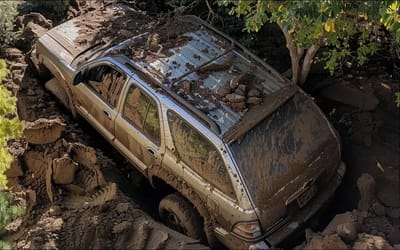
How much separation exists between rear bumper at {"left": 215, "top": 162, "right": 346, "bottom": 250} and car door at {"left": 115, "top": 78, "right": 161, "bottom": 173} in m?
1.20

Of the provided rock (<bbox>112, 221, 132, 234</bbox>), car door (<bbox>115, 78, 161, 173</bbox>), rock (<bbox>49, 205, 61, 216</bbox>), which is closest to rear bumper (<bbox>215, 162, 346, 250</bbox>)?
rock (<bbox>112, 221, 132, 234</bbox>)

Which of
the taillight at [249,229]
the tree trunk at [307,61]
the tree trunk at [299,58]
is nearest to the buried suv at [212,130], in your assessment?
the taillight at [249,229]

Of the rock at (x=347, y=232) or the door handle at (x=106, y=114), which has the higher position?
the rock at (x=347, y=232)

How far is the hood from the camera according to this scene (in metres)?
5.52

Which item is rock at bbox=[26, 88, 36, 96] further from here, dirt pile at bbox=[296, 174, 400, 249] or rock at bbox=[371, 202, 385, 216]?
rock at bbox=[371, 202, 385, 216]

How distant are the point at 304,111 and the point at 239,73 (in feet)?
2.83

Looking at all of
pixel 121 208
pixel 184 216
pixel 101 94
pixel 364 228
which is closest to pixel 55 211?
pixel 121 208

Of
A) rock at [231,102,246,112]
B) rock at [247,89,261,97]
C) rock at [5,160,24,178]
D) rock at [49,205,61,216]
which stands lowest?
rock at [5,160,24,178]

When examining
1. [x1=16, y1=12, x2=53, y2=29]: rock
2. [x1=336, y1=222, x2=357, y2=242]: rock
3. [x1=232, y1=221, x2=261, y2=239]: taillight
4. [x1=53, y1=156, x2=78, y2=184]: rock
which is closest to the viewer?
[x1=336, y1=222, x2=357, y2=242]: rock

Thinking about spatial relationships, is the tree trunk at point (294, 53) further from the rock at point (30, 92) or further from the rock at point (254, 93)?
the rock at point (30, 92)

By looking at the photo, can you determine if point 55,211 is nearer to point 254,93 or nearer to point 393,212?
point 254,93

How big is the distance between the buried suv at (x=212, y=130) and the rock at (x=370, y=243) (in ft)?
2.51

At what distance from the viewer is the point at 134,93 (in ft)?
20.9

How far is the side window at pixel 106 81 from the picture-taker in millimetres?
6617
